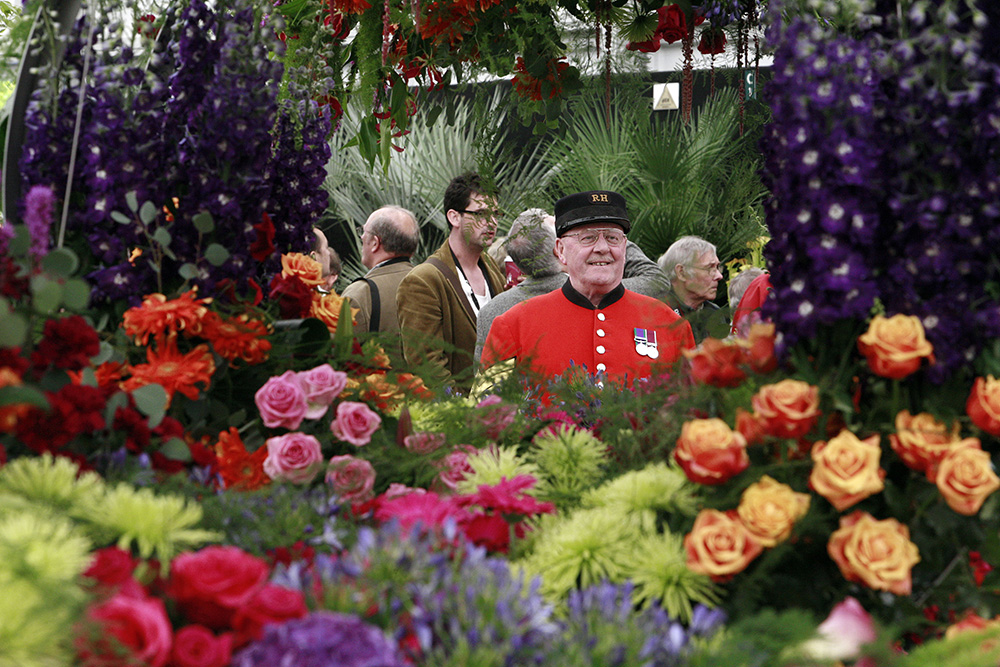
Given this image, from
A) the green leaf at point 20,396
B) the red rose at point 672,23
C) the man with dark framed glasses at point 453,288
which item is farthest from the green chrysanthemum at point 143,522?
the man with dark framed glasses at point 453,288

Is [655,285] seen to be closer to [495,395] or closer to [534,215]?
[534,215]

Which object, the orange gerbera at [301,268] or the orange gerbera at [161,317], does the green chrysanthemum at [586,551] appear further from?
the orange gerbera at [301,268]

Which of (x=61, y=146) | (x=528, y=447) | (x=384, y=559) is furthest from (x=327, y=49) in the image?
(x=384, y=559)

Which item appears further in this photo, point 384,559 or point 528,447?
point 528,447

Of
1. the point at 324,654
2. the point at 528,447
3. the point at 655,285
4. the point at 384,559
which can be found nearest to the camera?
the point at 324,654

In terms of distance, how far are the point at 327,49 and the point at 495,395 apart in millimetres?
904

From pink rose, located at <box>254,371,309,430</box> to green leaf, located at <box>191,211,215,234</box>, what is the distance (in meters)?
0.24

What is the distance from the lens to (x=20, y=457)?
868 millimetres

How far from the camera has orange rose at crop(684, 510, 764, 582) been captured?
853 mm

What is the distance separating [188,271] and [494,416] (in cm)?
52

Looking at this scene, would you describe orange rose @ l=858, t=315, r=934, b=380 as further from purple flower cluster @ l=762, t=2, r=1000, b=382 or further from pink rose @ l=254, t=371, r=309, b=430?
pink rose @ l=254, t=371, r=309, b=430

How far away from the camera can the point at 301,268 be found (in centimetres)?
160

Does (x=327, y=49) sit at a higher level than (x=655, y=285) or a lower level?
higher

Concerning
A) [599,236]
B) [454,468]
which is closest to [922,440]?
[454,468]
